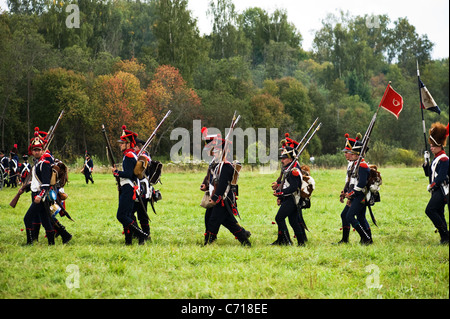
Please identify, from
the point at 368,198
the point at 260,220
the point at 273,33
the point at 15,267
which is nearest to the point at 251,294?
the point at 15,267

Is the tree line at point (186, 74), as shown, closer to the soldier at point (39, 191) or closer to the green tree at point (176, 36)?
the green tree at point (176, 36)

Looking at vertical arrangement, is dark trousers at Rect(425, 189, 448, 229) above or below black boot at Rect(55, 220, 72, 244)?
above

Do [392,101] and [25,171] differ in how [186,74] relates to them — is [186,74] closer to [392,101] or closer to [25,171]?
[25,171]

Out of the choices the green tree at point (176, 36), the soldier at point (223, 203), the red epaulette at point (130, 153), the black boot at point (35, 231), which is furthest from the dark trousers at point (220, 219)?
the green tree at point (176, 36)

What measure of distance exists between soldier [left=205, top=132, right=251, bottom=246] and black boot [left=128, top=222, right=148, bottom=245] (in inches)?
50.3

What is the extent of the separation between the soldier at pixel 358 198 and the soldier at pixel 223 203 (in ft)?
6.88

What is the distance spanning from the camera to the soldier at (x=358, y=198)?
10109 millimetres

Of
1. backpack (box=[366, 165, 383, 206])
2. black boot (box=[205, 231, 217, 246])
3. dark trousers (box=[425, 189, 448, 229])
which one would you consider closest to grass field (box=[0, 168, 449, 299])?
black boot (box=[205, 231, 217, 246])

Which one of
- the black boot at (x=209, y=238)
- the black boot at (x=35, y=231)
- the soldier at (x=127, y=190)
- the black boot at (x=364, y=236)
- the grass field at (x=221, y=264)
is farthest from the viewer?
the black boot at (x=364, y=236)

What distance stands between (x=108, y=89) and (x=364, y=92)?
37776 millimetres

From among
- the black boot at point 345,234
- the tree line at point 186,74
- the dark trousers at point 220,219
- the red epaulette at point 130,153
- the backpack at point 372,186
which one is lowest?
the black boot at point 345,234

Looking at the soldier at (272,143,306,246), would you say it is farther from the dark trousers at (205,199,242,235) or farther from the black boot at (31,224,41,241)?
the black boot at (31,224,41,241)

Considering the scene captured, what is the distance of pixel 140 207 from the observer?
10703mm

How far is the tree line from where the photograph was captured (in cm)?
4531
